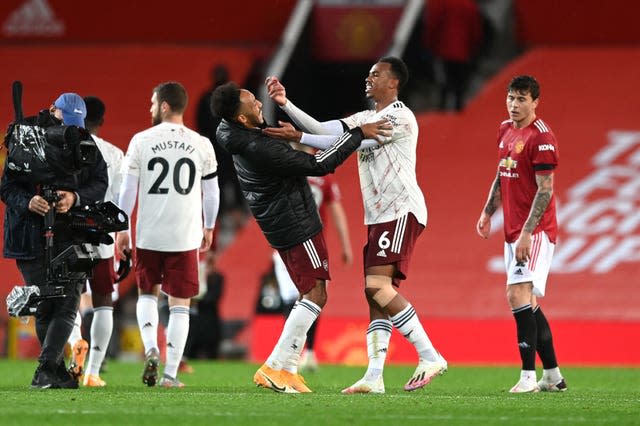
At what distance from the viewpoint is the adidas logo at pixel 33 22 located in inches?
895

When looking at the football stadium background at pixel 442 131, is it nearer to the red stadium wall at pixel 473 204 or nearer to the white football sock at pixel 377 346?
the red stadium wall at pixel 473 204

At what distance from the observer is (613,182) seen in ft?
64.5

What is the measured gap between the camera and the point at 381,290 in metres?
9.63

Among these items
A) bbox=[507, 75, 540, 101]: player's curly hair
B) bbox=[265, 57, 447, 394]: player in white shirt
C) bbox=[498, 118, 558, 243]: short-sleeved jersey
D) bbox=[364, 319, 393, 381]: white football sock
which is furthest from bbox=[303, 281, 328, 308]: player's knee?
bbox=[507, 75, 540, 101]: player's curly hair

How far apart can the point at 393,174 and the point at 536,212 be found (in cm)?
121

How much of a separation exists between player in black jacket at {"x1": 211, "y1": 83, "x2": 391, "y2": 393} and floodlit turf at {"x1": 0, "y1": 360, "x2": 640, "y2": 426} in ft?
1.02

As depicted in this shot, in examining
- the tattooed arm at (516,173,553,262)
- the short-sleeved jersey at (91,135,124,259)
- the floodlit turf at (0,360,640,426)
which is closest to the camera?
the floodlit turf at (0,360,640,426)

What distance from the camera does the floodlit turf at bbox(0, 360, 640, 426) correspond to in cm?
772

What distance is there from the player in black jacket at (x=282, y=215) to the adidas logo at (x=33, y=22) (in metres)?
13.7

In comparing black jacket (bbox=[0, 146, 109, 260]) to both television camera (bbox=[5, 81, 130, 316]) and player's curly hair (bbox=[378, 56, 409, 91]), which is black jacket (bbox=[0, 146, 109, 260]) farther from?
player's curly hair (bbox=[378, 56, 409, 91])

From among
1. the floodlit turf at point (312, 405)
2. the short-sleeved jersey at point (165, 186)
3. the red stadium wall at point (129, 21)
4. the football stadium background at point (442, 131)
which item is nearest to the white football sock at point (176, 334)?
the floodlit turf at point (312, 405)

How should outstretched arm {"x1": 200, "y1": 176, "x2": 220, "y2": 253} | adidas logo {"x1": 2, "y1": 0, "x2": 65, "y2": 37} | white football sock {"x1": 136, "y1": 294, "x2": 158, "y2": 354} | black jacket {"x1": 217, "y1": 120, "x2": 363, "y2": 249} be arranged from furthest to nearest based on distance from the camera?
adidas logo {"x1": 2, "y1": 0, "x2": 65, "y2": 37}
outstretched arm {"x1": 200, "y1": 176, "x2": 220, "y2": 253}
white football sock {"x1": 136, "y1": 294, "x2": 158, "y2": 354}
black jacket {"x1": 217, "y1": 120, "x2": 363, "y2": 249}

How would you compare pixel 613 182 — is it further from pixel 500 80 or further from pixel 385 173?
pixel 385 173

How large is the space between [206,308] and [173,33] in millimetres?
6884
